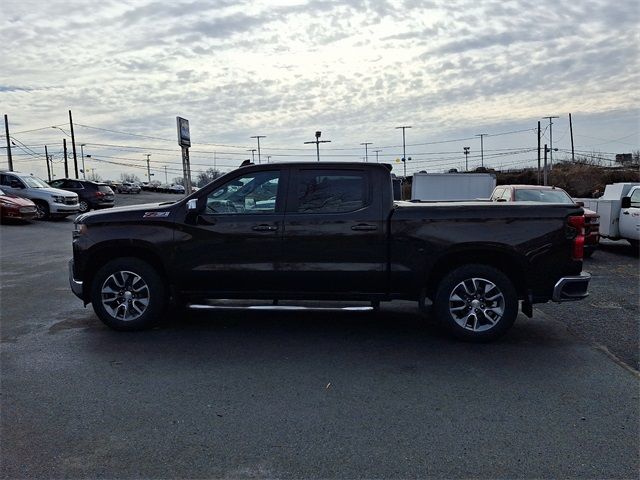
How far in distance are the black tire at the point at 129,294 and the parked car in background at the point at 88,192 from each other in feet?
77.4

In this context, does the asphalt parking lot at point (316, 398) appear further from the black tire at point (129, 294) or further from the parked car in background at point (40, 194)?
the parked car in background at point (40, 194)

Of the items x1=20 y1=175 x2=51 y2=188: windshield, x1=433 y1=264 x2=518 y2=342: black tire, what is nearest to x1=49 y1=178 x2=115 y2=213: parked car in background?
x1=20 y1=175 x2=51 y2=188: windshield

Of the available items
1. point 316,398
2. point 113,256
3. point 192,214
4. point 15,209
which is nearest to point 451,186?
point 15,209

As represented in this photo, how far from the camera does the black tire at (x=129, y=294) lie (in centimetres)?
614

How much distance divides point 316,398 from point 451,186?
1950 centimetres

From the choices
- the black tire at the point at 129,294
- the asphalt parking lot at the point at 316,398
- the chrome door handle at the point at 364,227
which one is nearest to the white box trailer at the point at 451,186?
the asphalt parking lot at the point at 316,398

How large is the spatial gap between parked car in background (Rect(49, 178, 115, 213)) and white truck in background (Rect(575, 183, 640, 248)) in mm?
23532

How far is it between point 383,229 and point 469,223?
0.91 metres

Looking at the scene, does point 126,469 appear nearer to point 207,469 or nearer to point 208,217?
point 207,469

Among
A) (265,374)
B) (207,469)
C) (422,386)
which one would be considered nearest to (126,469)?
(207,469)

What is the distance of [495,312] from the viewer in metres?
5.75

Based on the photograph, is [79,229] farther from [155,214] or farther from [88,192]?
[88,192]

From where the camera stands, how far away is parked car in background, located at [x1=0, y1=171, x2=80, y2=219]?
23078 millimetres

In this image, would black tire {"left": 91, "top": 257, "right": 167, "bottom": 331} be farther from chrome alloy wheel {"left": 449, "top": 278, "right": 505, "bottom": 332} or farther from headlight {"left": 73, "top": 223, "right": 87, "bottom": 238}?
chrome alloy wheel {"left": 449, "top": 278, "right": 505, "bottom": 332}
